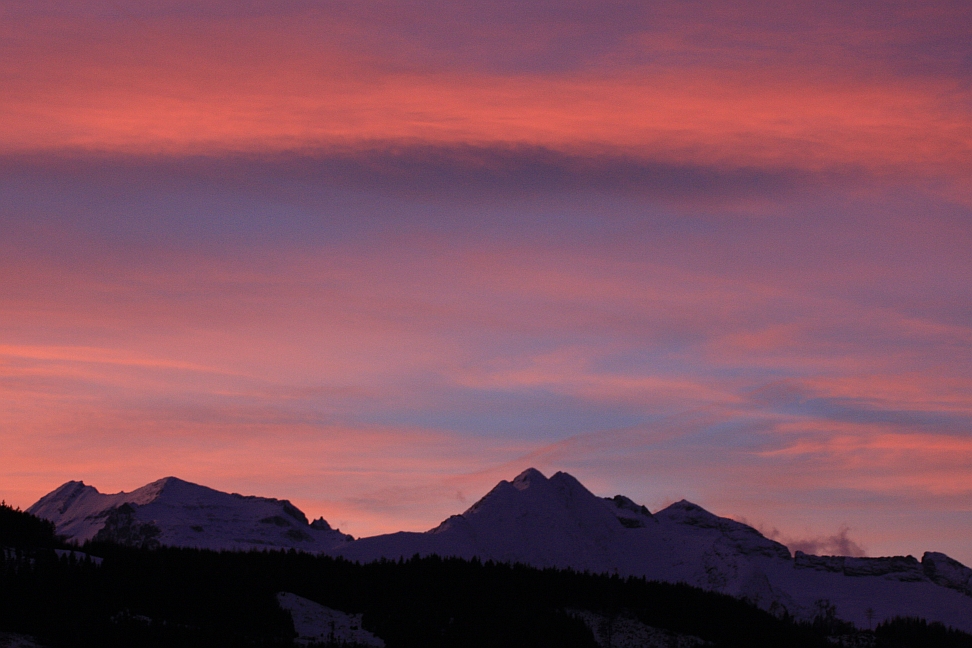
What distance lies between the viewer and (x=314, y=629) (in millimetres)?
120250

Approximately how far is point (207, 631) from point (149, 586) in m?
11.8

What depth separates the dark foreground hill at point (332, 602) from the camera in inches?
3994

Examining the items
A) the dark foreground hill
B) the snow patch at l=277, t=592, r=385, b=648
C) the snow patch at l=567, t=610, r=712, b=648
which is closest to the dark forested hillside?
the dark foreground hill

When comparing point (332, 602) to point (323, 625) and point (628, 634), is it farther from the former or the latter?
point (628, 634)

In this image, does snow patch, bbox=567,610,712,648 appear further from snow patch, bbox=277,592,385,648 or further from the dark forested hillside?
the dark forested hillside

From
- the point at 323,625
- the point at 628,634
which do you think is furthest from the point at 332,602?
the point at 628,634

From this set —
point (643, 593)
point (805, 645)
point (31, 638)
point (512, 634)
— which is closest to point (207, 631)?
point (31, 638)

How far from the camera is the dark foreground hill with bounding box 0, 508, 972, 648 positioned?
333 feet

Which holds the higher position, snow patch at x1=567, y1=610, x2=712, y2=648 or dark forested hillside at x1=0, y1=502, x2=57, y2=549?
dark forested hillside at x1=0, y1=502, x2=57, y2=549

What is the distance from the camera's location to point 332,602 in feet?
465

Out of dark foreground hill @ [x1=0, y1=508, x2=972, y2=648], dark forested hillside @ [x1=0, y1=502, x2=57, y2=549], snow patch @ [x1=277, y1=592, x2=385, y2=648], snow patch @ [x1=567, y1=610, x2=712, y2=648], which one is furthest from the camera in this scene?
snow patch @ [x1=567, y1=610, x2=712, y2=648]

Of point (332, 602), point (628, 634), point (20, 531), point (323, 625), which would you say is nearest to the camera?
point (20, 531)

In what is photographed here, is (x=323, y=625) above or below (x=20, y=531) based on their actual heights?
below

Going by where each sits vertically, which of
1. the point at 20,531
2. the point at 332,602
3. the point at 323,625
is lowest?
the point at 323,625
